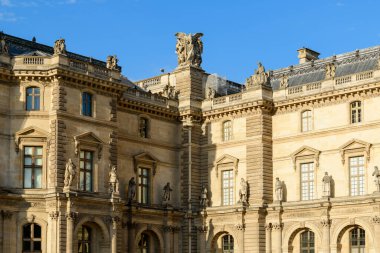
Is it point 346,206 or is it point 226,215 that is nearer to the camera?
point 346,206

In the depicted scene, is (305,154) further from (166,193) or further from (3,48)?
(3,48)

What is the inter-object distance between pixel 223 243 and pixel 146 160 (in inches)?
358

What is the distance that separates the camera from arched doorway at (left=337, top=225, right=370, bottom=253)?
193 feet

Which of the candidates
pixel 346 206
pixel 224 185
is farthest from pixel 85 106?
pixel 346 206

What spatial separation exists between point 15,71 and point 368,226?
87.6 feet

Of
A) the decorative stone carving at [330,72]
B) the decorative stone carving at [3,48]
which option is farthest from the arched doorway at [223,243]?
the decorative stone carving at [3,48]

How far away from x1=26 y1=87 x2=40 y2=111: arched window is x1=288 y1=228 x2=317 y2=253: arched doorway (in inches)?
840

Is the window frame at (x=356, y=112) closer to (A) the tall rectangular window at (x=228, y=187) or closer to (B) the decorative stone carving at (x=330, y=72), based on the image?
(B) the decorative stone carving at (x=330, y=72)

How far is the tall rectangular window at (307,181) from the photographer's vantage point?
6247 cm

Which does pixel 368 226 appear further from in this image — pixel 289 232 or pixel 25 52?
pixel 25 52

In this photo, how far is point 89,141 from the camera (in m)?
58.7

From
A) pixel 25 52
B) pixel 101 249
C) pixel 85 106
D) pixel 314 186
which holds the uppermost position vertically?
pixel 25 52

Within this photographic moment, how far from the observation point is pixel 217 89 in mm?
71750

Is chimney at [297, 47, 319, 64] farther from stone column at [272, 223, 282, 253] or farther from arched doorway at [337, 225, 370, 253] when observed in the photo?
arched doorway at [337, 225, 370, 253]
